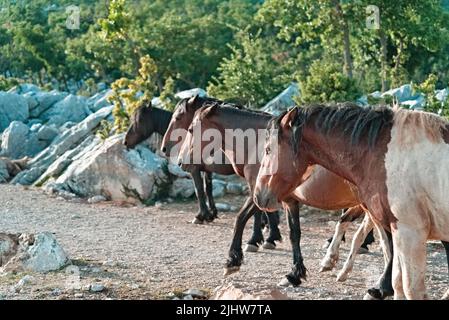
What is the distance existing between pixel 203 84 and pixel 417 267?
125 feet

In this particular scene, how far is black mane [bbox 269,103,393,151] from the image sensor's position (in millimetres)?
6125

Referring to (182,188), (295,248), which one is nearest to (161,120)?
(182,188)

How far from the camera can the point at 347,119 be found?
6.30 metres

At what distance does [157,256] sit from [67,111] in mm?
24525

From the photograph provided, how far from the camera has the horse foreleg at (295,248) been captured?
7.99 meters

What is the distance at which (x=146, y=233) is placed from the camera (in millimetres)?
11508

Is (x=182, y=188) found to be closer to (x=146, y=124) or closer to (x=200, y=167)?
(x=146, y=124)

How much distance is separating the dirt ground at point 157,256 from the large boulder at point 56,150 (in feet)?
11.5

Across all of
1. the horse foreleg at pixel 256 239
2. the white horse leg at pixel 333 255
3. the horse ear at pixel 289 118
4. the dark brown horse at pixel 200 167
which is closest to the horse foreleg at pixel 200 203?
the dark brown horse at pixel 200 167

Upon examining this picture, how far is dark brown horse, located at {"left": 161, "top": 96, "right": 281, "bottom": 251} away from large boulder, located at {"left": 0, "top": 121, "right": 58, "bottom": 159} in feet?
36.5

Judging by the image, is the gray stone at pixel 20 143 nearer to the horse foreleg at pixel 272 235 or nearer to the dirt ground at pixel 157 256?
the dirt ground at pixel 157 256

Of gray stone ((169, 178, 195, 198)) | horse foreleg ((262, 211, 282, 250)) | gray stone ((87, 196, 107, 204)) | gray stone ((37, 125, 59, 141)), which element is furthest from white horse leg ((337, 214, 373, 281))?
gray stone ((37, 125, 59, 141))

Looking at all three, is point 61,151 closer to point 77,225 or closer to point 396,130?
point 77,225
